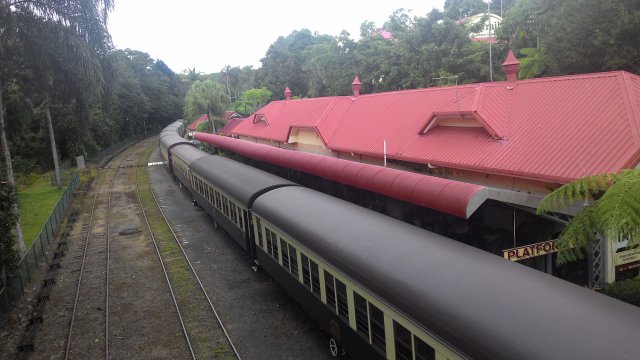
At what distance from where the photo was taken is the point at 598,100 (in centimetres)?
1232

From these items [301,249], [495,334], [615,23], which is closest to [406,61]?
[615,23]

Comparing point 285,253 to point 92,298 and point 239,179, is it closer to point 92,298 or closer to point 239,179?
point 239,179

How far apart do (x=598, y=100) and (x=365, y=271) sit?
8.91 metres

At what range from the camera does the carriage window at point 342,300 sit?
27.7 feet

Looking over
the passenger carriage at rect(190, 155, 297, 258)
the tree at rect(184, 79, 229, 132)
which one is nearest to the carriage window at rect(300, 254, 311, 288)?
the passenger carriage at rect(190, 155, 297, 258)

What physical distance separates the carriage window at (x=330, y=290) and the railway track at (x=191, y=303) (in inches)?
111

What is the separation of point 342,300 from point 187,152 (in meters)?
22.6

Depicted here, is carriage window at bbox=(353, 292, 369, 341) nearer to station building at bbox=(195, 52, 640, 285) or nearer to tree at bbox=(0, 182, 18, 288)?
station building at bbox=(195, 52, 640, 285)

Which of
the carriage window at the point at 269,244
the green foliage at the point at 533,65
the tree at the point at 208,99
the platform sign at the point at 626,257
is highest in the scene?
the tree at the point at 208,99

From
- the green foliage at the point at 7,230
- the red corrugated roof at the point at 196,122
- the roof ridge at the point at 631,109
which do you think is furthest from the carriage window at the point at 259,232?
the red corrugated roof at the point at 196,122

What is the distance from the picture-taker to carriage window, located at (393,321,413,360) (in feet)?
21.5

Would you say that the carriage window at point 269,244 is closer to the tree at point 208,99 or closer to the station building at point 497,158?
the station building at point 497,158

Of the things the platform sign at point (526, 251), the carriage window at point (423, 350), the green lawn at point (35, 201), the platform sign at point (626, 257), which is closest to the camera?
the carriage window at point (423, 350)

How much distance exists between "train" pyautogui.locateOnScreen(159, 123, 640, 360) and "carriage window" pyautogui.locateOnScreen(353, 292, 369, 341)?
0.02 metres
